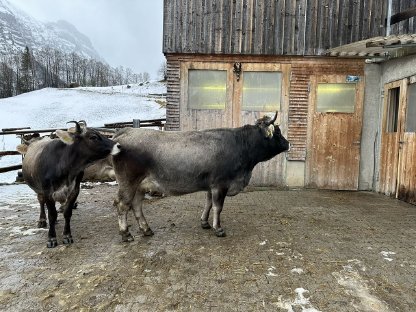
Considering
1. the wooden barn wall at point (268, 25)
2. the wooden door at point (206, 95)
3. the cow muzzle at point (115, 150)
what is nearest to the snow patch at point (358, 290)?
the cow muzzle at point (115, 150)

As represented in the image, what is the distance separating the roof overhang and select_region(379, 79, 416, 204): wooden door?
684 millimetres

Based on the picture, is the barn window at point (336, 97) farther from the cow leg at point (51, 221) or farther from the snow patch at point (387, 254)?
the cow leg at point (51, 221)

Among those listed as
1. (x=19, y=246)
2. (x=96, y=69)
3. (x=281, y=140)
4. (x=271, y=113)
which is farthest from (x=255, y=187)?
(x=96, y=69)

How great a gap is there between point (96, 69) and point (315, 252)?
95578 millimetres

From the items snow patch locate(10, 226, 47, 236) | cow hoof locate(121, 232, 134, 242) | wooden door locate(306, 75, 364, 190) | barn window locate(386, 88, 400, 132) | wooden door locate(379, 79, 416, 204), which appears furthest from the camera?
wooden door locate(306, 75, 364, 190)

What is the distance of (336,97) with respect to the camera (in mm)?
→ 9336

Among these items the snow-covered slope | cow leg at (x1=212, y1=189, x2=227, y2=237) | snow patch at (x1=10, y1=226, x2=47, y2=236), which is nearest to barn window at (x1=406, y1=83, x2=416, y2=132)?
cow leg at (x1=212, y1=189, x2=227, y2=237)

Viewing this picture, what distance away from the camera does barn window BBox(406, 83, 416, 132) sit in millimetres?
7789

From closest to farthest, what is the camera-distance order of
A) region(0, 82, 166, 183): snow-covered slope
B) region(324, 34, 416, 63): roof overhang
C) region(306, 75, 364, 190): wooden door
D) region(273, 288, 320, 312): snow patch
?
region(273, 288, 320, 312): snow patch < region(324, 34, 416, 63): roof overhang < region(306, 75, 364, 190): wooden door < region(0, 82, 166, 183): snow-covered slope

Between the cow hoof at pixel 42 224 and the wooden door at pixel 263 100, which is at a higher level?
the wooden door at pixel 263 100

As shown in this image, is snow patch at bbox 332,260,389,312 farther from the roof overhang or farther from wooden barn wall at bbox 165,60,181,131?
wooden barn wall at bbox 165,60,181,131

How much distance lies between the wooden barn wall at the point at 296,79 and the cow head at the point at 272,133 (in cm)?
358

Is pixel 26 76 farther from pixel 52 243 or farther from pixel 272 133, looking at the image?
pixel 272 133

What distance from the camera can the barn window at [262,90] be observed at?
9.47 m
